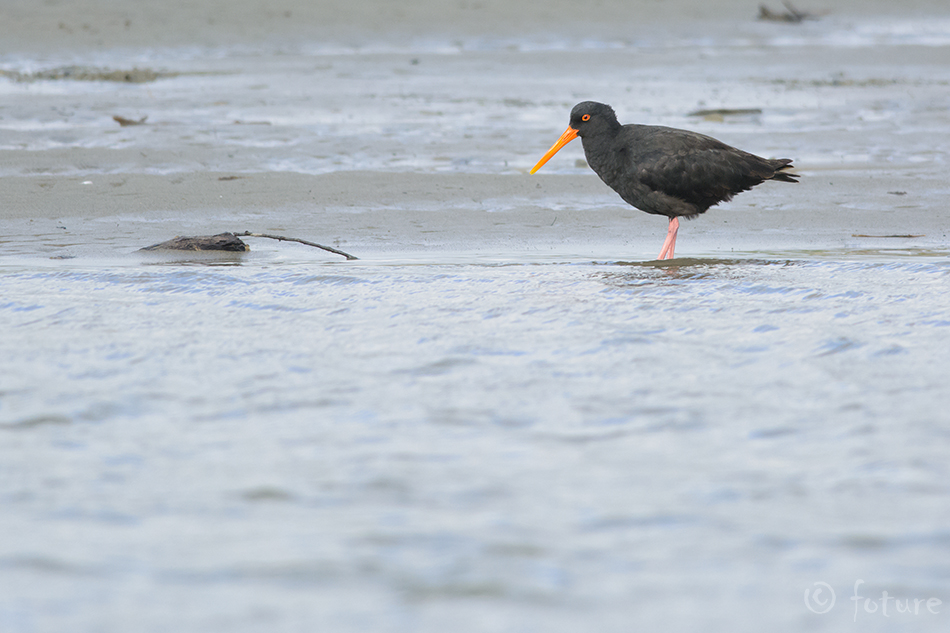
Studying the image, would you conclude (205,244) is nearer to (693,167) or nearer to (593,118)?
(593,118)

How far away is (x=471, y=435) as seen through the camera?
315 centimetres

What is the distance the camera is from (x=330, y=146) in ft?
31.2

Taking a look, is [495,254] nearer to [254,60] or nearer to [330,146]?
[330,146]

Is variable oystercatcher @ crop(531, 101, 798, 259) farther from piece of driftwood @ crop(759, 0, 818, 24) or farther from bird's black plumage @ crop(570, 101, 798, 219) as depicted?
piece of driftwood @ crop(759, 0, 818, 24)

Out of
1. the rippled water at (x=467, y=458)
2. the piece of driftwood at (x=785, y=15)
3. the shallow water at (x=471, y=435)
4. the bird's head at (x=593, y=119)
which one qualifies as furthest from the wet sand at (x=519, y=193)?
the piece of driftwood at (x=785, y=15)

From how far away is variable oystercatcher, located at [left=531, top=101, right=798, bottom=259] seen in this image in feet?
20.9

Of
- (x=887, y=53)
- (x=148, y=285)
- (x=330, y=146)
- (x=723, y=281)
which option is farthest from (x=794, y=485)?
(x=887, y=53)

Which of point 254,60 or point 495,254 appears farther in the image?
point 254,60

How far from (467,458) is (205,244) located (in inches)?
146

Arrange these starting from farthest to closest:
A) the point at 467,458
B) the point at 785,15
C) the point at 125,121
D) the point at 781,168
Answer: the point at 785,15
the point at 125,121
the point at 781,168
the point at 467,458

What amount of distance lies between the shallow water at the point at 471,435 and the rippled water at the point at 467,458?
0.4 inches

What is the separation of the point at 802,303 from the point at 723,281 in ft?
2.06

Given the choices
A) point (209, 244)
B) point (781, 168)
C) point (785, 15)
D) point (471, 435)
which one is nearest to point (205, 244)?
point (209, 244)

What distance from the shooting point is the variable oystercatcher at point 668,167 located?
20.9 feet
